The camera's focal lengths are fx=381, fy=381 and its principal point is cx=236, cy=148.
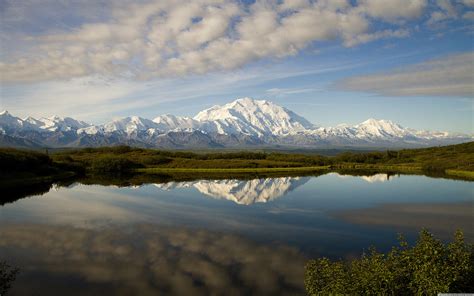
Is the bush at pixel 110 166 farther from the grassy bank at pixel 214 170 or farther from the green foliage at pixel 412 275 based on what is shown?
the green foliage at pixel 412 275

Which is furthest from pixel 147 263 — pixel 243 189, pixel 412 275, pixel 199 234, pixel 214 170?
pixel 214 170

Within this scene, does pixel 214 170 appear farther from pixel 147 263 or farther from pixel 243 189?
pixel 147 263

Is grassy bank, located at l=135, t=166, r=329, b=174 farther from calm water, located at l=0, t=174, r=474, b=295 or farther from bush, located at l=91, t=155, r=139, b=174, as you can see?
calm water, located at l=0, t=174, r=474, b=295

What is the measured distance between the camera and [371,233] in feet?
167

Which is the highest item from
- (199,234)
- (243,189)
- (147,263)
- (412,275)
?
(412,275)

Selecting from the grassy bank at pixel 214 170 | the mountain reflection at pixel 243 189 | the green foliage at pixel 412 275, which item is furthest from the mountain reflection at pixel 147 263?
the grassy bank at pixel 214 170

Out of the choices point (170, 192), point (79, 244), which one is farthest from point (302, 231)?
point (170, 192)

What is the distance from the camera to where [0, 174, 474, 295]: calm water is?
33.5 m

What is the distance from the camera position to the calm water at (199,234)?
33.5 metres

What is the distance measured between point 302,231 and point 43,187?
3237 inches

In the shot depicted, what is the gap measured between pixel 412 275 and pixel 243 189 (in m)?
80.7

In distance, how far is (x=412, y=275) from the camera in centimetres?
2308

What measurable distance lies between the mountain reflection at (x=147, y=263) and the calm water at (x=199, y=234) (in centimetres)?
10

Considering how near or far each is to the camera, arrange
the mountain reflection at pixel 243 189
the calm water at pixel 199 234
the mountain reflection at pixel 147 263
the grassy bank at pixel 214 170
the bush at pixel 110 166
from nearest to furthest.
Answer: the mountain reflection at pixel 147 263, the calm water at pixel 199 234, the mountain reflection at pixel 243 189, the bush at pixel 110 166, the grassy bank at pixel 214 170
